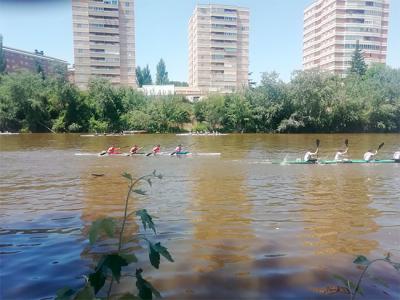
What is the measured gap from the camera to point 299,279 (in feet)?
19.1

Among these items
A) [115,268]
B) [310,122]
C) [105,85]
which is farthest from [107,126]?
[115,268]

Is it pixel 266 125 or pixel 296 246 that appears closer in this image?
pixel 296 246

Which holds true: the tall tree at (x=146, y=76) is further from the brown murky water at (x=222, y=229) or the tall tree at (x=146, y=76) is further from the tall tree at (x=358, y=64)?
the brown murky water at (x=222, y=229)

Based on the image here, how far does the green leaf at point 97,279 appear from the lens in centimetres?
219

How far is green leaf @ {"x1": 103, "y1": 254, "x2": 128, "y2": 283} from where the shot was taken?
215 cm

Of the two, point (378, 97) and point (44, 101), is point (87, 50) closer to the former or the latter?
point (44, 101)

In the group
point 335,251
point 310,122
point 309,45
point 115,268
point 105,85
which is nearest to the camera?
point 115,268

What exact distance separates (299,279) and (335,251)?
1669 millimetres

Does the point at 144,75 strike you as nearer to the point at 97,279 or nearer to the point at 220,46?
the point at 220,46

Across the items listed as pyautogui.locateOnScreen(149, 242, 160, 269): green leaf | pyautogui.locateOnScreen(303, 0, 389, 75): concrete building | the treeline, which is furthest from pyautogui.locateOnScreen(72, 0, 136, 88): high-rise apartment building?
pyautogui.locateOnScreen(149, 242, 160, 269): green leaf

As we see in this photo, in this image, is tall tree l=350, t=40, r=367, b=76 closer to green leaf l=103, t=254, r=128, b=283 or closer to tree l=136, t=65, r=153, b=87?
tree l=136, t=65, r=153, b=87

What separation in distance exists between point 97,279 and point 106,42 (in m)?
95.1

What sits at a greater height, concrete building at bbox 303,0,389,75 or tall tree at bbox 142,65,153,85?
concrete building at bbox 303,0,389,75

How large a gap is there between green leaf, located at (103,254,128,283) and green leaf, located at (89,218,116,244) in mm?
175
